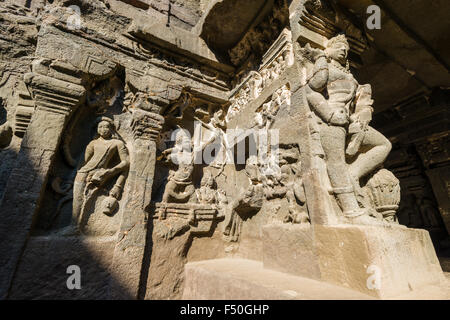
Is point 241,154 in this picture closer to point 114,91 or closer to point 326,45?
point 326,45

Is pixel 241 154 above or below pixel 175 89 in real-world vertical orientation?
below

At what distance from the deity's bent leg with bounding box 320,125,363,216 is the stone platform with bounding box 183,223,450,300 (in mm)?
255

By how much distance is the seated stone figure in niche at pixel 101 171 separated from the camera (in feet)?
7.88

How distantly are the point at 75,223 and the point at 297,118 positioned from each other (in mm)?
2709

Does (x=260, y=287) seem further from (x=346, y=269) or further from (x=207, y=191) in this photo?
(x=207, y=191)

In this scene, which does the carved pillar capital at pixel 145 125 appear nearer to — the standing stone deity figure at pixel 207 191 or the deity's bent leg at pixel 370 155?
the standing stone deity figure at pixel 207 191

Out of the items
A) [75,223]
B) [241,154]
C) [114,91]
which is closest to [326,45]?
[241,154]

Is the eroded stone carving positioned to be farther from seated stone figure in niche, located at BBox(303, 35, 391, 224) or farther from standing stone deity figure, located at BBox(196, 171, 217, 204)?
standing stone deity figure, located at BBox(196, 171, 217, 204)

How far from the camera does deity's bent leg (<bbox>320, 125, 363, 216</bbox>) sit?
74.3 inches

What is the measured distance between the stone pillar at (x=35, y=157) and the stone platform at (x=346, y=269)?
1.94m

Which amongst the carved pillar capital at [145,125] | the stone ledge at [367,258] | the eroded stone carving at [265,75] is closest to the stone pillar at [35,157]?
the carved pillar capital at [145,125]

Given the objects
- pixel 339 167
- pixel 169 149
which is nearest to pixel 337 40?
pixel 339 167

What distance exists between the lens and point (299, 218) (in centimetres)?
213
